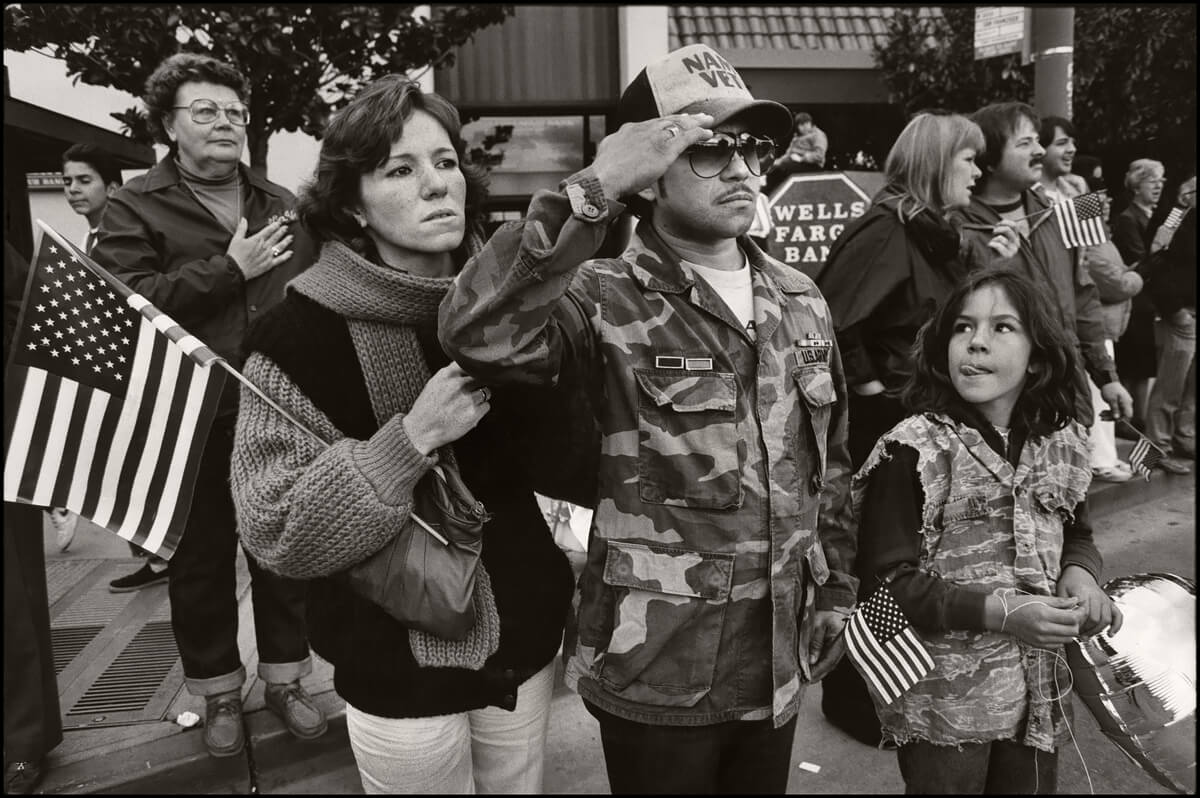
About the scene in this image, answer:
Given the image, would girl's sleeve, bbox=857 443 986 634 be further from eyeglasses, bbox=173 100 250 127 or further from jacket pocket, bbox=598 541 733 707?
eyeglasses, bbox=173 100 250 127

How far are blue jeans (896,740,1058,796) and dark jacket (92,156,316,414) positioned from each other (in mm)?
2452

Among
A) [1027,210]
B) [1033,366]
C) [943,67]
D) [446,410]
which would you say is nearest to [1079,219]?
[1027,210]

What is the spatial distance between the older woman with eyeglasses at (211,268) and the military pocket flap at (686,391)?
6.24 ft

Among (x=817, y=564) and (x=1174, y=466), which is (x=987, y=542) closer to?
(x=817, y=564)

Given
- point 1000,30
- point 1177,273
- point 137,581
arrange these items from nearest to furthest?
point 137,581, point 1000,30, point 1177,273

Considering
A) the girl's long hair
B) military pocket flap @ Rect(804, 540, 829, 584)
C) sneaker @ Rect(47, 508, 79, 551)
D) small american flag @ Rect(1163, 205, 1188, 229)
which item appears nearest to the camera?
military pocket flap @ Rect(804, 540, 829, 584)

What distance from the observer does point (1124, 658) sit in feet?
7.32

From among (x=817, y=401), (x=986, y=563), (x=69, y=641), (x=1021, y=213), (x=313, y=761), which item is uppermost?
(x=1021, y=213)

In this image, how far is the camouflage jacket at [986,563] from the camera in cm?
227

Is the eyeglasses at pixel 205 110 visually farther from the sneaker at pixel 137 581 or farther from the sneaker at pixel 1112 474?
the sneaker at pixel 1112 474

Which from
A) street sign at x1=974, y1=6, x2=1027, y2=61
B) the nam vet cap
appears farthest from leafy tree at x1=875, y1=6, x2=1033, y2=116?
the nam vet cap

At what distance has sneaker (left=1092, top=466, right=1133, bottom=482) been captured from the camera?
6238 millimetres

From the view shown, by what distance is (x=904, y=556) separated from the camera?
226cm

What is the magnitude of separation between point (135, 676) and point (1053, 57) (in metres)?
5.76
